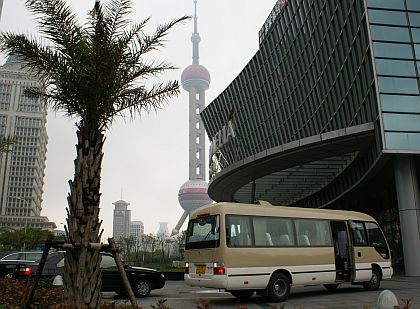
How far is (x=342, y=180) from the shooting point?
1219 inches

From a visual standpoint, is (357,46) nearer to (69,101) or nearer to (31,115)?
(69,101)

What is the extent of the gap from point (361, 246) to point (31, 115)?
334ft

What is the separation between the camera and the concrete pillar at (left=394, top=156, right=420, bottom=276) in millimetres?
20656

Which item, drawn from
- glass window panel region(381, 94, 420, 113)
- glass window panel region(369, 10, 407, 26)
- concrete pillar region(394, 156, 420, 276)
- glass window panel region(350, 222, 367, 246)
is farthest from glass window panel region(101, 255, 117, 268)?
glass window panel region(369, 10, 407, 26)

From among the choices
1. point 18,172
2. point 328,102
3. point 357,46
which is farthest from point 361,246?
point 18,172

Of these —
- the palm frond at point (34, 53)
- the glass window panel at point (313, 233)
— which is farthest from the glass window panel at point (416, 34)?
the palm frond at point (34, 53)

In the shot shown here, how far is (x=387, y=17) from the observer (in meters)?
21.8

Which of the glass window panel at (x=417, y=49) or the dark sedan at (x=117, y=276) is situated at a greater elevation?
the glass window panel at (x=417, y=49)

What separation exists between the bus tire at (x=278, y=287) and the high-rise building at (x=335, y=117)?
10094mm

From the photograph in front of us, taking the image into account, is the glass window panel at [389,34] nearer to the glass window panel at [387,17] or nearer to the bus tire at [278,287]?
the glass window panel at [387,17]

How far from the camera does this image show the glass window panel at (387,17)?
21.6 metres

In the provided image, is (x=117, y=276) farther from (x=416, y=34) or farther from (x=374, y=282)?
(x=416, y=34)

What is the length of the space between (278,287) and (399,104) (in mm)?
12841

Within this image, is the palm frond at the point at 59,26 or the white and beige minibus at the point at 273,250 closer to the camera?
the palm frond at the point at 59,26
